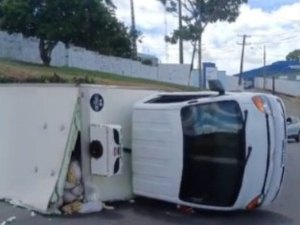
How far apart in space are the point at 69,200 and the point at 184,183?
5.21 ft

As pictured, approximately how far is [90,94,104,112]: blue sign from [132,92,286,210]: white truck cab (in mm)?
755

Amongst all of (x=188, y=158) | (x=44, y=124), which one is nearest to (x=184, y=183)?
(x=188, y=158)

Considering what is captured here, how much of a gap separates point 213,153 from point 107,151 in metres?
1.47

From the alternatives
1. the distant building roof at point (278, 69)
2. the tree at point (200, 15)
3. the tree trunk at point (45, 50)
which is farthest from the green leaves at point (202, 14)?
the distant building roof at point (278, 69)

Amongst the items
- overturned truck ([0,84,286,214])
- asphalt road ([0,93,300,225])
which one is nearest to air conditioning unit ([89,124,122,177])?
overturned truck ([0,84,286,214])

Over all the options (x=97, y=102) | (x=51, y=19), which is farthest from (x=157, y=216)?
(x=51, y=19)

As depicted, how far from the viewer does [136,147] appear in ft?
29.4

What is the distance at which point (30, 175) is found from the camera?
8.94 meters

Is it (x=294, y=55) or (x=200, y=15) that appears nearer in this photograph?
(x=200, y=15)

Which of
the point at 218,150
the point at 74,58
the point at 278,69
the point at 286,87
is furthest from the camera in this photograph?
the point at 278,69

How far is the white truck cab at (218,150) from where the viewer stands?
7.93 m

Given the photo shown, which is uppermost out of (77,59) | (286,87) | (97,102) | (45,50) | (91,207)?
(45,50)

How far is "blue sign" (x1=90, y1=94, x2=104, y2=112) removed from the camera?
877 centimetres

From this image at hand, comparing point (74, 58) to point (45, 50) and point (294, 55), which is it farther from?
point (294, 55)
